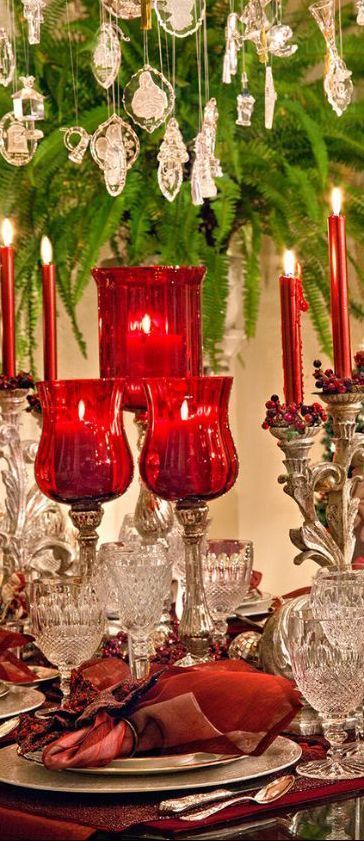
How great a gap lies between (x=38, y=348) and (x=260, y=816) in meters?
2.37

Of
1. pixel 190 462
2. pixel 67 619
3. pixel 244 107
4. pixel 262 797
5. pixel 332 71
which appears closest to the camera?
pixel 262 797

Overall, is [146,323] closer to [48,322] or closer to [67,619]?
[48,322]

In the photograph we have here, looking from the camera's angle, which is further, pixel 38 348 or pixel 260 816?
pixel 38 348

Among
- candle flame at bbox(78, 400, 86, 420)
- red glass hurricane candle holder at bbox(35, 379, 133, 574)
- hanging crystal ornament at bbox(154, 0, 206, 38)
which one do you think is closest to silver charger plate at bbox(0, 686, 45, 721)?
red glass hurricane candle holder at bbox(35, 379, 133, 574)

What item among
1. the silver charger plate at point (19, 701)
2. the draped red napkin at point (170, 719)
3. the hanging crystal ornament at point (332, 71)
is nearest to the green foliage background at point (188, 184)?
the hanging crystal ornament at point (332, 71)

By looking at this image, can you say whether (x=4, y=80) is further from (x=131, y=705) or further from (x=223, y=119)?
(x=223, y=119)

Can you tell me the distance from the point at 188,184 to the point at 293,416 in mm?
1652

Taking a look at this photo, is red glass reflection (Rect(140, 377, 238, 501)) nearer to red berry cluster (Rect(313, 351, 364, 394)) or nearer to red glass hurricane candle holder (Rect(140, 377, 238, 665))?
red glass hurricane candle holder (Rect(140, 377, 238, 665))

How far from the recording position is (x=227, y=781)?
1.07 meters

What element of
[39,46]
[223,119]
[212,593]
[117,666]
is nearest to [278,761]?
[117,666]

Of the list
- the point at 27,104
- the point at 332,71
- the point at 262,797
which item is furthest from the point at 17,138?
the point at 262,797

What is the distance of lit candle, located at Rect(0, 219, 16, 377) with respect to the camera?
180 centimetres

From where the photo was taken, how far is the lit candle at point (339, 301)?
4.41 ft

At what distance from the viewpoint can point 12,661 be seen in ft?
4.87
